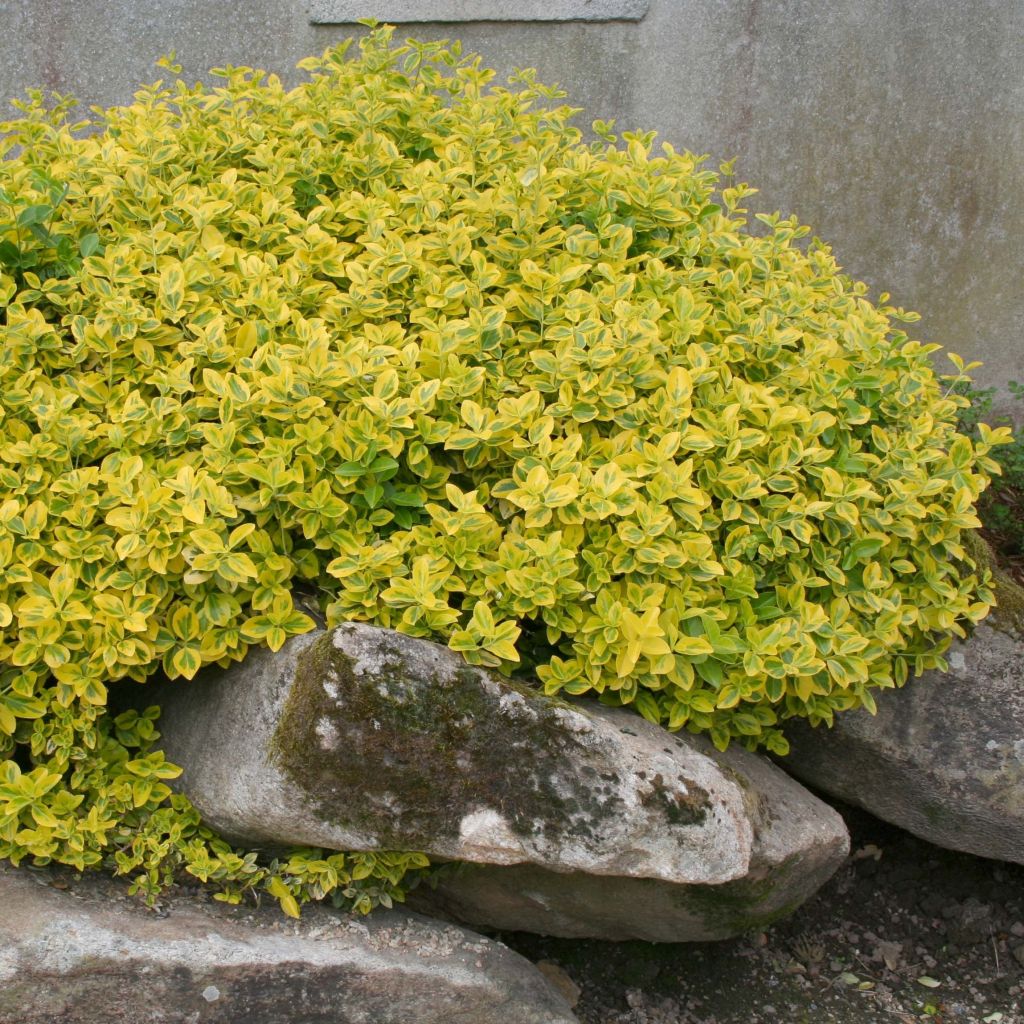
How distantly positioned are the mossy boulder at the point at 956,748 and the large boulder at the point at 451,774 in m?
0.75

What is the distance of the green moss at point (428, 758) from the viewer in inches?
78.9

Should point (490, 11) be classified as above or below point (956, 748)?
above

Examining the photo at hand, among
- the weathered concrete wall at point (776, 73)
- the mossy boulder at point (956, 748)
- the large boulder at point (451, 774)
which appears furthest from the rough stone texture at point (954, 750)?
the weathered concrete wall at point (776, 73)

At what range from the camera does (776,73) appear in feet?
14.3

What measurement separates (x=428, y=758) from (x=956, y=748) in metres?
1.44

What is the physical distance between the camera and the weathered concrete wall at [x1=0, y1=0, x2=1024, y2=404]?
14.1 feet

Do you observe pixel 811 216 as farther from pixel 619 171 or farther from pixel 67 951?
pixel 67 951

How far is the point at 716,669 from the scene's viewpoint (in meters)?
2.21

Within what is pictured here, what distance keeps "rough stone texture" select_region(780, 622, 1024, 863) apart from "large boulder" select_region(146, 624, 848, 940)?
75 centimetres


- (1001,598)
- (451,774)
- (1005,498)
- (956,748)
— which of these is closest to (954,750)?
(956,748)

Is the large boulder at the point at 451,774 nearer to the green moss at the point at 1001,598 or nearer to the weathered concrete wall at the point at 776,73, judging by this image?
the green moss at the point at 1001,598

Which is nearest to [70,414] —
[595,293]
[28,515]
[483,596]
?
[28,515]

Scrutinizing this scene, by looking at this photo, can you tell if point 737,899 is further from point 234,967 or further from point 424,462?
point 424,462

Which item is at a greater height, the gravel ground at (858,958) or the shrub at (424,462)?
the shrub at (424,462)
